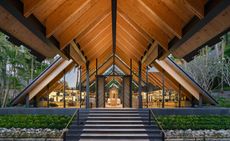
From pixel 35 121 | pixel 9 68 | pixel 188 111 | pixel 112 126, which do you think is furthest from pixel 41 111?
pixel 9 68

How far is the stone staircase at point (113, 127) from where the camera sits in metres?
13.7

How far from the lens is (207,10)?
18.9 feet

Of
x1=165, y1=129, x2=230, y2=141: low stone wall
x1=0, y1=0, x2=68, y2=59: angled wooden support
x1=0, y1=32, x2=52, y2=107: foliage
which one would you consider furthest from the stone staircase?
x1=0, y1=32, x2=52, y2=107: foliage

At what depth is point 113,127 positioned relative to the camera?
1468cm

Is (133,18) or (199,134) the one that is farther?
(199,134)

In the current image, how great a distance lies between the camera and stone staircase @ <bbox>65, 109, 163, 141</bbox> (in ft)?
44.8

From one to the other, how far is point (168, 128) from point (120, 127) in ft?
11.1

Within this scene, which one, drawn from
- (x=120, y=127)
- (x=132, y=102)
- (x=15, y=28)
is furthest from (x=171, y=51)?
(x=132, y=102)

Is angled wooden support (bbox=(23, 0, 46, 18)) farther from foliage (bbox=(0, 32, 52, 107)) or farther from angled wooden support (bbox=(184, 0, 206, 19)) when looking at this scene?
foliage (bbox=(0, 32, 52, 107))

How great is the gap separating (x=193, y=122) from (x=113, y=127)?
470cm

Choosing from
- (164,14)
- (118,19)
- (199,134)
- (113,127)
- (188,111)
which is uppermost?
(118,19)

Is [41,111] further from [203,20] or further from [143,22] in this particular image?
[203,20]

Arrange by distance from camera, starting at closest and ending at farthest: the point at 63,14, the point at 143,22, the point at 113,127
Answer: the point at 63,14, the point at 143,22, the point at 113,127

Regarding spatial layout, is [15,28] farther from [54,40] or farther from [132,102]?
[132,102]
